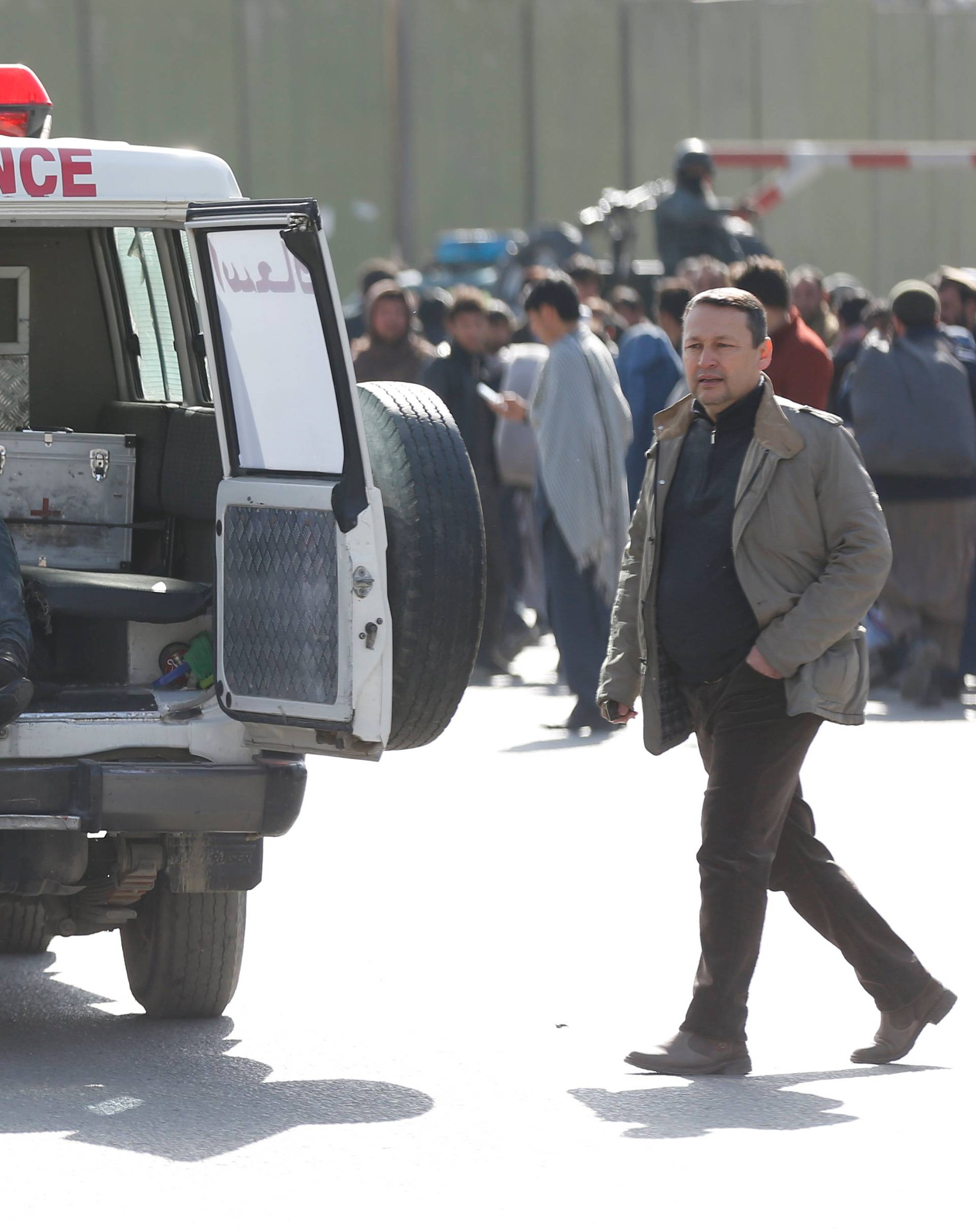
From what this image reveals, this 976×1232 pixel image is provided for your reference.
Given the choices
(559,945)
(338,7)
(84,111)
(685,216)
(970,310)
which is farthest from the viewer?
(338,7)

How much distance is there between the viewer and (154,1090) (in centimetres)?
547

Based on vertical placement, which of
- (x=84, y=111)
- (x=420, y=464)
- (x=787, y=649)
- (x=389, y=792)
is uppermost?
(x=84, y=111)

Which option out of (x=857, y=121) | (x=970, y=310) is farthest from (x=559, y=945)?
(x=857, y=121)

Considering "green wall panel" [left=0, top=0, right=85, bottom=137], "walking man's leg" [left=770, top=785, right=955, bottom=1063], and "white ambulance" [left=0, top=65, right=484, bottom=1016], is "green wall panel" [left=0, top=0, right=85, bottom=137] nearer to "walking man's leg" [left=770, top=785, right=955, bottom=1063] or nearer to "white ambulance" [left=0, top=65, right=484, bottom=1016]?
"white ambulance" [left=0, top=65, right=484, bottom=1016]

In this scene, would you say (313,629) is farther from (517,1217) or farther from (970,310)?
(970,310)

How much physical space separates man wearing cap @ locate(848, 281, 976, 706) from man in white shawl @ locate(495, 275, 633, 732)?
4.52ft

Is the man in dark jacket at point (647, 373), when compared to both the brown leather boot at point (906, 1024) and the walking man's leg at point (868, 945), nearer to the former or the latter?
the walking man's leg at point (868, 945)

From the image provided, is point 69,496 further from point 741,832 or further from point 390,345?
point 390,345

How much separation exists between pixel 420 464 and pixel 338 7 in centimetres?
3091

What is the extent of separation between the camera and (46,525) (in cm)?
705

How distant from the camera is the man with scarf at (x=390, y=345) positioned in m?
13.6

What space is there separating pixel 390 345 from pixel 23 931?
7.08m

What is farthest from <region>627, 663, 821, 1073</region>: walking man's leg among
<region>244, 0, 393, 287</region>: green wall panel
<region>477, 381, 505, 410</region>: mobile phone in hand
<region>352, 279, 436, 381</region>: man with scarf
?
<region>244, 0, 393, 287</region>: green wall panel

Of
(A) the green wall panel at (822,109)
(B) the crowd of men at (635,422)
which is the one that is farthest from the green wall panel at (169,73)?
(B) the crowd of men at (635,422)
